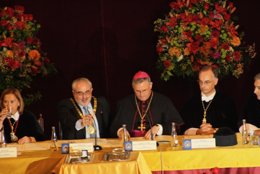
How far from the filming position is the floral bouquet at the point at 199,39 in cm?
838

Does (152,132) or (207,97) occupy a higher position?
(207,97)

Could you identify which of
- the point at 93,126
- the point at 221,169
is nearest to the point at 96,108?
the point at 93,126

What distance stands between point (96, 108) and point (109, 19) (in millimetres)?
2033

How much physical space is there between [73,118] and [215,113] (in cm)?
147

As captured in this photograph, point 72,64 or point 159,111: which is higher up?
point 72,64

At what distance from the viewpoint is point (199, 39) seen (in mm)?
8383

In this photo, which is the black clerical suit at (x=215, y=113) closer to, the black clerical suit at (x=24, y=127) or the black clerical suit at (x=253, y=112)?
the black clerical suit at (x=253, y=112)

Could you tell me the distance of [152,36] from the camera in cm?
967

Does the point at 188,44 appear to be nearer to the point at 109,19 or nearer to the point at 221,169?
the point at 109,19

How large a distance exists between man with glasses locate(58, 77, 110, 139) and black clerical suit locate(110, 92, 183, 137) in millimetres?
137

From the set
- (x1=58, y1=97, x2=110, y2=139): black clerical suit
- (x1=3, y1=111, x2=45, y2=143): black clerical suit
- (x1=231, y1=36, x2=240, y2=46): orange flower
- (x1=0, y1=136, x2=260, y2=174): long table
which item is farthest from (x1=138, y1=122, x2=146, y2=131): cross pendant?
(x1=231, y1=36, x2=240, y2=46): orange flower

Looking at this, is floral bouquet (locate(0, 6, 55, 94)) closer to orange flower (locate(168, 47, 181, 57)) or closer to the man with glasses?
the man with glasses

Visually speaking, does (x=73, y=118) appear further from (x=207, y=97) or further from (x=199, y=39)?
(x=199, y=39)

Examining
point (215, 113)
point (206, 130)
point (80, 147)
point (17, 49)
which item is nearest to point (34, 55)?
point (17, 49)
